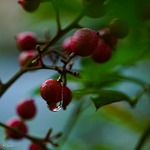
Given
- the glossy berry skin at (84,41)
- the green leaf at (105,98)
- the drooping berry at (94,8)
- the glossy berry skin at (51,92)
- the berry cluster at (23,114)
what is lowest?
the berry cluster at (23,114)

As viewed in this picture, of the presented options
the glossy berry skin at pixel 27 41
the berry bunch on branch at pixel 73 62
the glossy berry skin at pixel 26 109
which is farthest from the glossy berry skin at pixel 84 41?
the glossy berry skin at pixel 26 109

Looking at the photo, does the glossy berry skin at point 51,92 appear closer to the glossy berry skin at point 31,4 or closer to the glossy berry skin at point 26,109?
the glossy berry skin at point 31,4

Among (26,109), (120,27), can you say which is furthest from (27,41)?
(120,27)

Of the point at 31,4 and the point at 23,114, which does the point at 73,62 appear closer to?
Answer: the point at 31,4

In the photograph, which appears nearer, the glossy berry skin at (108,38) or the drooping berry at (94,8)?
the drooping berry at (94,8)

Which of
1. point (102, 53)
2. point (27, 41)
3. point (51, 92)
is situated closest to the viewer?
point (51, 92)

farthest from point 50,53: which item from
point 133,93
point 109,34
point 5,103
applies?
point 5,103

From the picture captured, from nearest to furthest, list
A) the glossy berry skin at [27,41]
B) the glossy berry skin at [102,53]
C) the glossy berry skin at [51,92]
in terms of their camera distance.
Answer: the glossy berry skin at [51,92] < the glossy berry skin at [102,53] < the glossy berry skin at [27,41]
